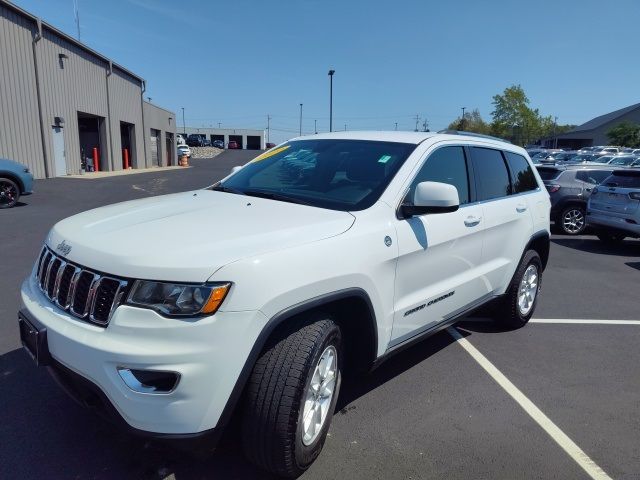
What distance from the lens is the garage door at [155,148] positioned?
3715cm

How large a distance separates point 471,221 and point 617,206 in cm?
747

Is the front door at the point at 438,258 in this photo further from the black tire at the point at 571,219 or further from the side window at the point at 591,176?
the side window at the point at 591,176

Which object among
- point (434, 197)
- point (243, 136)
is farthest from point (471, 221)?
point (243, 136)

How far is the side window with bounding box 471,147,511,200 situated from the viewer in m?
4.10

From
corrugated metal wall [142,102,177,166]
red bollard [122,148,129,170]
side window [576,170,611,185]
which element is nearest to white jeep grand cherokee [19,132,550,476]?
side window [576,170,611,185]

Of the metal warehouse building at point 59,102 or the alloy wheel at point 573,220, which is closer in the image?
the alloy wheel at point 573,220

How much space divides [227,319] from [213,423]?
1.54 ft

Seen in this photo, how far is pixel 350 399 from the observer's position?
338 cm

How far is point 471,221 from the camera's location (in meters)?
3.73

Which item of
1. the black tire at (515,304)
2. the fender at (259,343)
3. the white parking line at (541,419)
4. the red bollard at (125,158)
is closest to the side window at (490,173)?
the black tire at (515,304)

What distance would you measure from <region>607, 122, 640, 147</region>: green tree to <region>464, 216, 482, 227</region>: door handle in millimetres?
75421

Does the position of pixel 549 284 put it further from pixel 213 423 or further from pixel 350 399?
pixel 213 423

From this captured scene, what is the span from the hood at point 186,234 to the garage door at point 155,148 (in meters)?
36.3

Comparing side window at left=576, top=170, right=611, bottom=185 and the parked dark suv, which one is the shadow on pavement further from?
side window at left=576, top=170, right=611, bottom=185
